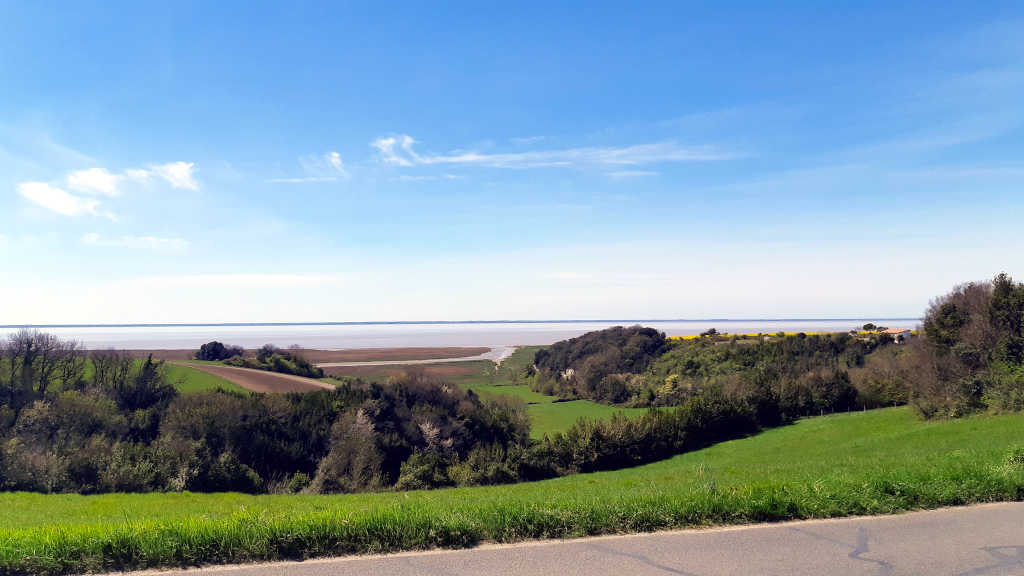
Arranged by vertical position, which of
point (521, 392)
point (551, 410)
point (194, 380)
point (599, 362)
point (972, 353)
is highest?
point (972, 353)

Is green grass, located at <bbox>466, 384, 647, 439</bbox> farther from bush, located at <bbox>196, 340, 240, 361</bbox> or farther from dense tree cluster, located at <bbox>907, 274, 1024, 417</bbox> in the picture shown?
bush, located at <bbox>196, 340, 240, 361</bbox>

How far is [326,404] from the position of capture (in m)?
36.5

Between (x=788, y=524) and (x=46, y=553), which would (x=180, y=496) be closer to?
(x=46, y=553)

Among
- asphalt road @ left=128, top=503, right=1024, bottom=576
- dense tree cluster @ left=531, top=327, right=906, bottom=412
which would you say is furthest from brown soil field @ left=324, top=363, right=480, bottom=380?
asphalt road @ left=128, top=503, right=1024, bottom=576

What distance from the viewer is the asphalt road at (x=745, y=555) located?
4660 millimetres

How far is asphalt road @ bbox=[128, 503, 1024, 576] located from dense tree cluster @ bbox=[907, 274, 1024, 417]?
28448 millimetres

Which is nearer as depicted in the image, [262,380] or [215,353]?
[262,380]

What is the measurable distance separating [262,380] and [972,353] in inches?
2087

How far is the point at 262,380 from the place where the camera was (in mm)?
48312

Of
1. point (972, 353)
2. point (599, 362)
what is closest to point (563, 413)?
point (599, 362)

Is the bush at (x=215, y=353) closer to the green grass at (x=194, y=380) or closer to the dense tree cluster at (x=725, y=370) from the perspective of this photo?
the green grass at (x=194, y=380)

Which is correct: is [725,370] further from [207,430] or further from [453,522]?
[453,522]

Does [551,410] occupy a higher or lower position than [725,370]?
lower

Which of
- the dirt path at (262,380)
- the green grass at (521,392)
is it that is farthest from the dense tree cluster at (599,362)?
the dirt path at (262,380)
